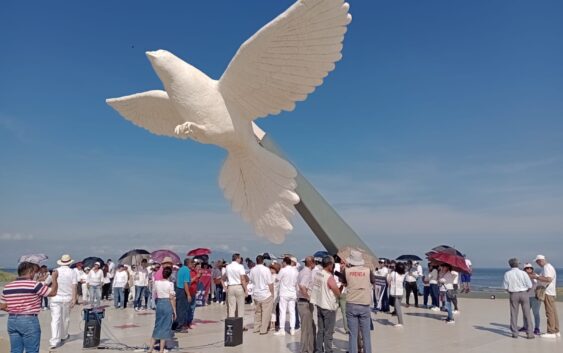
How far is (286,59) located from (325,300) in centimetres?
299

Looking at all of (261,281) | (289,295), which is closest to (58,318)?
(261,281)

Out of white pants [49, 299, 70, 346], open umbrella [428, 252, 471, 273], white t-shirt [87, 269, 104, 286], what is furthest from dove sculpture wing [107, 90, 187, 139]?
open umbrella [428, 252, 471, 273]

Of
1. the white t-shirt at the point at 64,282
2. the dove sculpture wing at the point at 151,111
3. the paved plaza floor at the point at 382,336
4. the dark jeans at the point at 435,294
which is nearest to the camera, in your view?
the dove sculpture wing at the point at 151,111

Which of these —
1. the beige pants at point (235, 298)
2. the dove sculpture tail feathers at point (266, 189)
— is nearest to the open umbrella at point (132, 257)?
the beige pants at point (235, 298)

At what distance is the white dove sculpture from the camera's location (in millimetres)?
4832

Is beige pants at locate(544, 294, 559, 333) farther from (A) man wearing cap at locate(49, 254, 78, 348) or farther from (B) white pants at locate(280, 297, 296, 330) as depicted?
(A) man wearing cap at locate(49, 254, 78, 348)

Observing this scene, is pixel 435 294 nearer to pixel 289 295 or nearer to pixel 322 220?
pixel 322 220

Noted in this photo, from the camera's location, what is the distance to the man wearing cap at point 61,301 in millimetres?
7074

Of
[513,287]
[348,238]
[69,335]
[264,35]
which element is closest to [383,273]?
[348,238]

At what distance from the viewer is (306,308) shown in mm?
6434

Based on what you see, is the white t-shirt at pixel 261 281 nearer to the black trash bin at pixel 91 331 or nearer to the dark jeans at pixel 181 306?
the dark jeans at pixel 181 306

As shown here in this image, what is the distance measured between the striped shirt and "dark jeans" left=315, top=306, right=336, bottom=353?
3298mm

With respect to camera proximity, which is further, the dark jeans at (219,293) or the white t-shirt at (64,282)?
the dark jeans at (219,293)

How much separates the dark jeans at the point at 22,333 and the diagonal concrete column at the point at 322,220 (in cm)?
457
